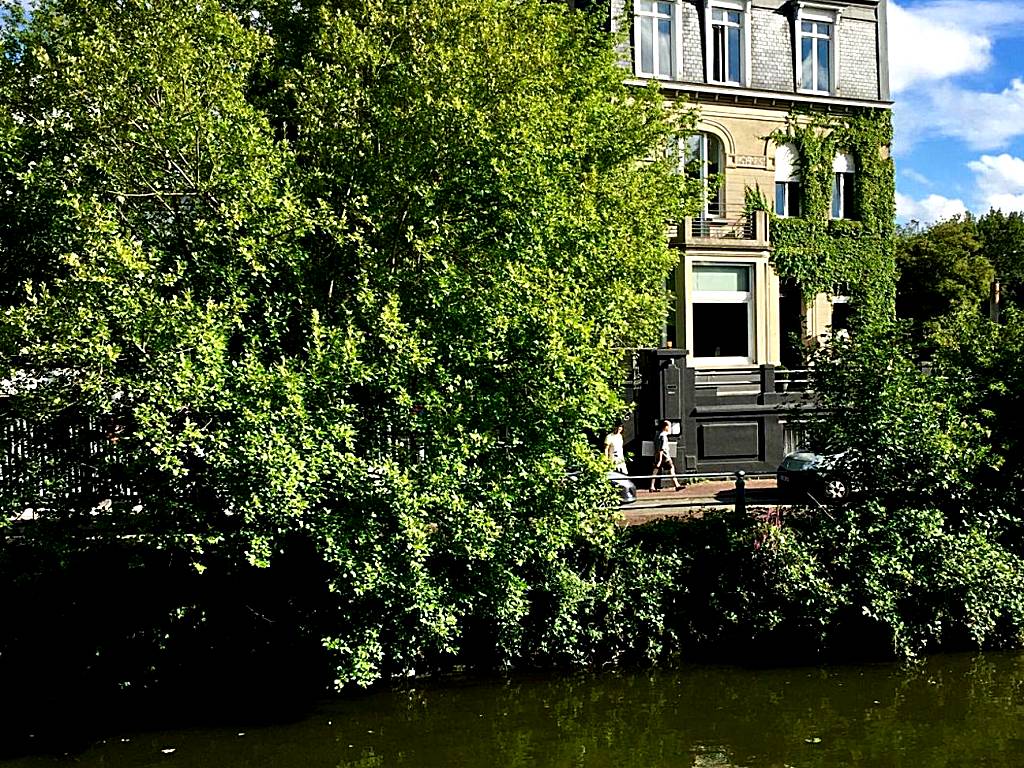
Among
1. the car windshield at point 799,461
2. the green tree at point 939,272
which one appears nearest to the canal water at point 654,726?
the car windshield at point 799,461

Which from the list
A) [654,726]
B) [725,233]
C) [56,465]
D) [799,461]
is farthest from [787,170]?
[56,465]

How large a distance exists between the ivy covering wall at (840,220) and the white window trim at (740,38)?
1.95m

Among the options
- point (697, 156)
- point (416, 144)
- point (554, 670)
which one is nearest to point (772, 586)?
point (554, 670)

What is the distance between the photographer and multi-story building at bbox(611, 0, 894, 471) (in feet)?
94.3

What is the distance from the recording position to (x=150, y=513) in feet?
39.7

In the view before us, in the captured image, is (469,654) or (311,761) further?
(469,654)

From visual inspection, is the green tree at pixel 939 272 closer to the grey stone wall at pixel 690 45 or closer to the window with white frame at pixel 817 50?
the window with white frame at pixel 817 50

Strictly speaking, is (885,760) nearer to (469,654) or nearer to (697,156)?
(469,654)

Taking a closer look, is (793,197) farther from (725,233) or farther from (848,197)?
(725,233)

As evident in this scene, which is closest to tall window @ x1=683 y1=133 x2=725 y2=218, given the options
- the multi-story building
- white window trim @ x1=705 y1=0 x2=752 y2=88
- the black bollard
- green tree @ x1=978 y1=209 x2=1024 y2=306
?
the multi-story building

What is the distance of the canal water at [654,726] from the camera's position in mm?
12172

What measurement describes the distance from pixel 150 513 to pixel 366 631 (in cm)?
295

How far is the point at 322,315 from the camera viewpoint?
1326 centimetres

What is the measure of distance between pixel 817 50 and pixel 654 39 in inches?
205
